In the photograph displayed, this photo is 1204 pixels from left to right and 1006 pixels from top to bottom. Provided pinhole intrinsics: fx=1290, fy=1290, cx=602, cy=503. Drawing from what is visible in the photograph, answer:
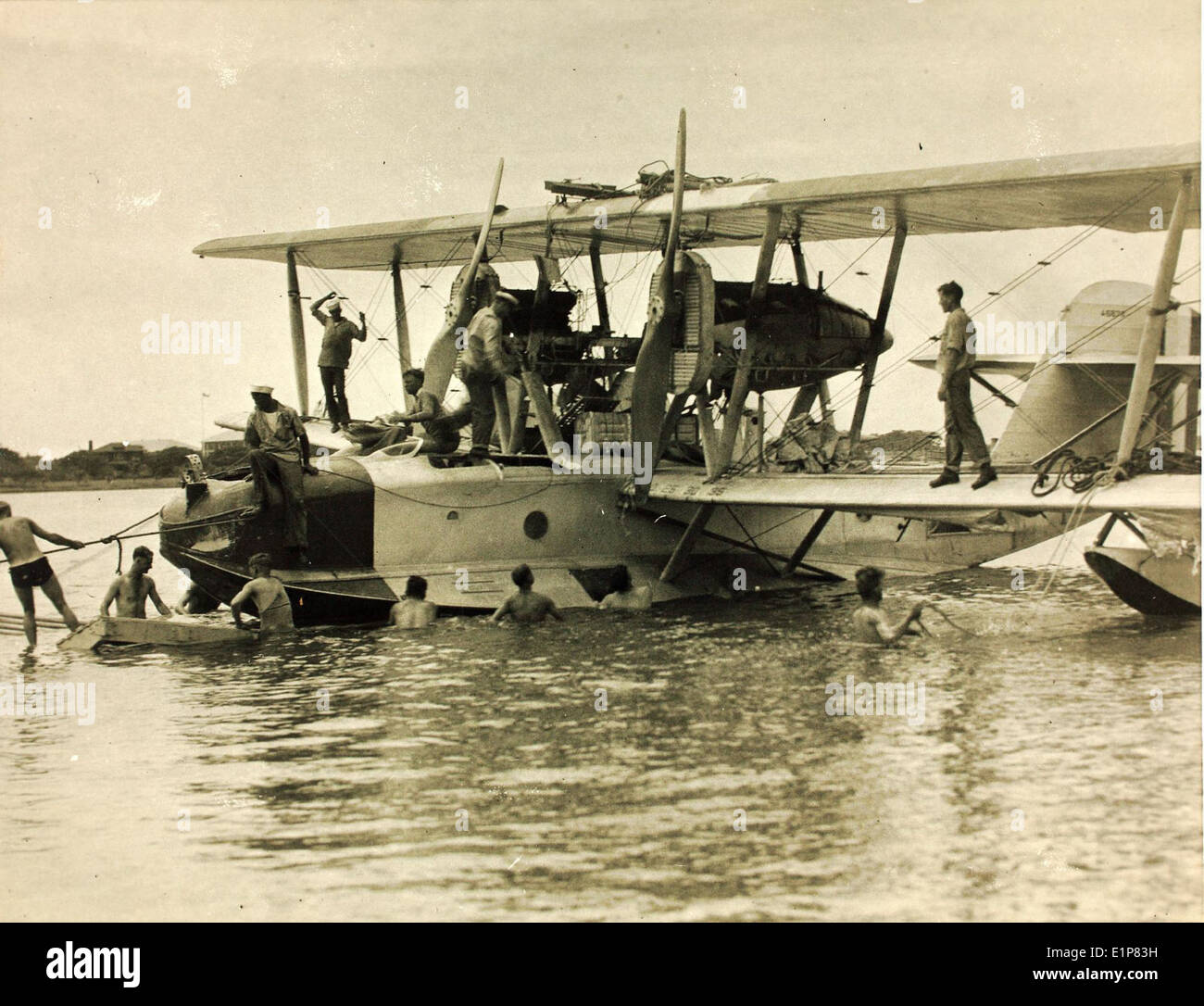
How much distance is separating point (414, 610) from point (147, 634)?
2875 mm

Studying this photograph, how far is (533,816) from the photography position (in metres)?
7.75

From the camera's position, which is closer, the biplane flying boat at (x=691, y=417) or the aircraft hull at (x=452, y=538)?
the biplane flying boat at (x=691, y=417)

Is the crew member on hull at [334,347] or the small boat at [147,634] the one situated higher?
the crew member on hull at [334,347]

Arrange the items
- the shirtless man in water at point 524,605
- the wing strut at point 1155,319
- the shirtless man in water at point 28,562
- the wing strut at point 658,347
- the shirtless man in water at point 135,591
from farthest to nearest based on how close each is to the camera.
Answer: the wing strut at point 658,347 < the shirtless man in water at point 524,605 < the shirtless man in water at point 135,591 < the shirtless man in water at point 28,562 < the wing strut at point 1155,319

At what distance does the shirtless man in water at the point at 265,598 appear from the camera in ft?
44.6

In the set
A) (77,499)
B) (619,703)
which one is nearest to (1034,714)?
(619,703)

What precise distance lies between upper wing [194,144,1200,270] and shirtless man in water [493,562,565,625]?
5040 millimetres

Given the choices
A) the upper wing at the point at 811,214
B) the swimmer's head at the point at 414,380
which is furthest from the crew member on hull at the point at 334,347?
the upper wing at the point at 811,214

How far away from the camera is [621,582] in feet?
52.1

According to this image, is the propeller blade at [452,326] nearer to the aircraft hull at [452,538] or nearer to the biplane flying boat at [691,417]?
the biplane flying boat at [691,417]

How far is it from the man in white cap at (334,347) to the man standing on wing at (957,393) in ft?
27.0

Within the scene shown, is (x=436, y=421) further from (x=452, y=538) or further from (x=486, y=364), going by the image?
(x=452, y=538)

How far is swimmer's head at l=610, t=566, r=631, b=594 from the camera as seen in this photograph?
15836mm

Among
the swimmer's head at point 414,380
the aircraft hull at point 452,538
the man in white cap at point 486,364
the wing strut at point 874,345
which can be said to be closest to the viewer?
the aircraft hull at point 452,538
